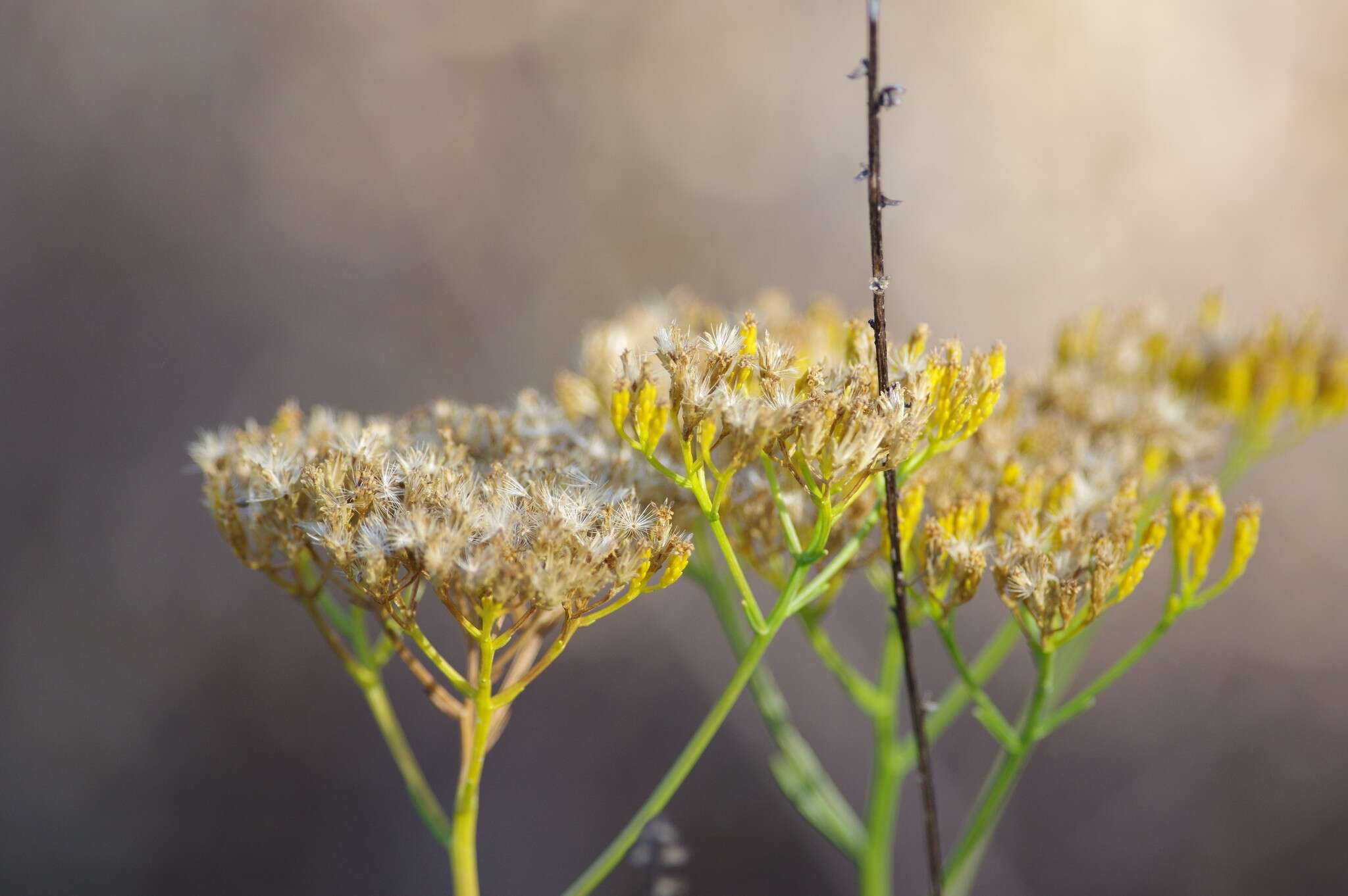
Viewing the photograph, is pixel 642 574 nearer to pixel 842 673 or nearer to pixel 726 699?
pixel 726 699

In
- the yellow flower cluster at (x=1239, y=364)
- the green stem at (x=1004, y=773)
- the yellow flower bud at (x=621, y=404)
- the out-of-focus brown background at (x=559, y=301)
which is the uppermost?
the out-of-focus brown background at (x=559, y=301)

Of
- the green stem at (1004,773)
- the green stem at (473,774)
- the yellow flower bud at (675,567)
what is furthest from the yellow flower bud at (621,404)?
the green stem at (1004,773)

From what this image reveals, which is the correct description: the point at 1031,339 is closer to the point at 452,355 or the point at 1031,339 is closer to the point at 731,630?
the point at 452,355

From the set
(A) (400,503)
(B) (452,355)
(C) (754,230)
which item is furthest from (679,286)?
(A) (400,503)

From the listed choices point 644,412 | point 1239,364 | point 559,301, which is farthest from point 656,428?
point 559,301

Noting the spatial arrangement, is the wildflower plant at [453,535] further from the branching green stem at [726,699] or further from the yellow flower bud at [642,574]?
the branching green stem at [726,699]

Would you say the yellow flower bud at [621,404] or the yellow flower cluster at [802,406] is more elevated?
the yellow flower bud at [621,404]

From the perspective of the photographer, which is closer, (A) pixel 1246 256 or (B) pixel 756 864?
(B) pixel 756 864
